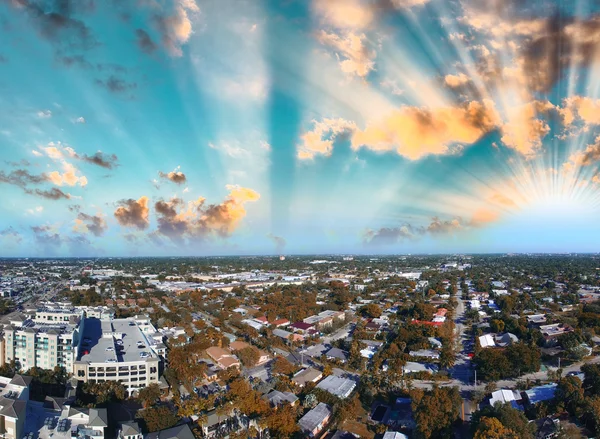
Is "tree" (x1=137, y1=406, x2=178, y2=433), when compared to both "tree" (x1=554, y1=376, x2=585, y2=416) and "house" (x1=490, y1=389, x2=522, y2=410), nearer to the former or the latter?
"house" (x1=490, y1=389, x2=522, y2=410)

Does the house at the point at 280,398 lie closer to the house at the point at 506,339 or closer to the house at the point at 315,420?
the house at the point at 315,420

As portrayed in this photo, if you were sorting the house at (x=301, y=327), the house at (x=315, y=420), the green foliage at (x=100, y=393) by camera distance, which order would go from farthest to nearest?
the house at (x=301, y=327) → the green foliage at (x=100, y=393) → the house at (x=315, y=420)

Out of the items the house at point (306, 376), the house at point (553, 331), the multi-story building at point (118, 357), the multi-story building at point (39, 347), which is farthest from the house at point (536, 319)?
the multi-story building at point (39, 347)

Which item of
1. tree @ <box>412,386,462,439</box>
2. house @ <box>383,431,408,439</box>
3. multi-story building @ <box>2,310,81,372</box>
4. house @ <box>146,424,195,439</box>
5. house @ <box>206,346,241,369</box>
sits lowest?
house @ <box>383,431,408,439</box>

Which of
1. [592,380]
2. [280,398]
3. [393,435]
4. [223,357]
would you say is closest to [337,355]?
[223,357]

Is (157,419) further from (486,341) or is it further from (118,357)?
(486,341)

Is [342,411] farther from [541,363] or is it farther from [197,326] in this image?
[197,326]

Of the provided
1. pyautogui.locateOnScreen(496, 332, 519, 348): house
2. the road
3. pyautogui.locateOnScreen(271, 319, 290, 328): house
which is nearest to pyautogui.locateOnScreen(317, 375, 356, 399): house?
the road
